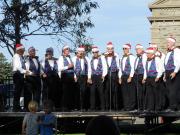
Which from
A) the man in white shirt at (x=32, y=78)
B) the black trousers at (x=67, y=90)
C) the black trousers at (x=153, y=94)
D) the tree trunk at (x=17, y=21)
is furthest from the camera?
the tree trunk at (x=17, y=21)

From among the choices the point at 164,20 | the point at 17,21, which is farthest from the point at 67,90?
the point at 164,20

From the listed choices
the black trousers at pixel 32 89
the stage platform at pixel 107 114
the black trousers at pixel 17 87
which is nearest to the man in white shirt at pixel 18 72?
the black trousers at pixel 17 87

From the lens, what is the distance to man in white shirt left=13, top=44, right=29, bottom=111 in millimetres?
13719

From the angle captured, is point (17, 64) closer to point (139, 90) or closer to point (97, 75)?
point (97, 75)

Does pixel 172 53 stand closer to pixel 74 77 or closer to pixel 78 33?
pixel 74 77

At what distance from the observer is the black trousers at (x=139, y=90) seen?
44.8 feet

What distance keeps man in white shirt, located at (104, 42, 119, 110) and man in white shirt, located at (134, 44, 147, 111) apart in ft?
1.73

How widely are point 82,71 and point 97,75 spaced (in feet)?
1.34

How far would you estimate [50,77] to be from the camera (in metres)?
14.1

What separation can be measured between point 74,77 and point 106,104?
111 centimetres

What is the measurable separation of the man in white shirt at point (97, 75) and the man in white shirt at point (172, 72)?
5.73ft

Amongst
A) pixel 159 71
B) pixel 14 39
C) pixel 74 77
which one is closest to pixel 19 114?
pixel 74 77

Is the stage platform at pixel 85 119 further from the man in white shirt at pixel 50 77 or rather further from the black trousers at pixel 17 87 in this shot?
the man in white shirt at pixel 50 77

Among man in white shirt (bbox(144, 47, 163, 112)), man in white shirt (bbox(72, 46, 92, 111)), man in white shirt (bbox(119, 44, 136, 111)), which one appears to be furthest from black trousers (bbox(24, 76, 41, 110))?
man in white shirt (bbox(144, 47, 163, 112))
